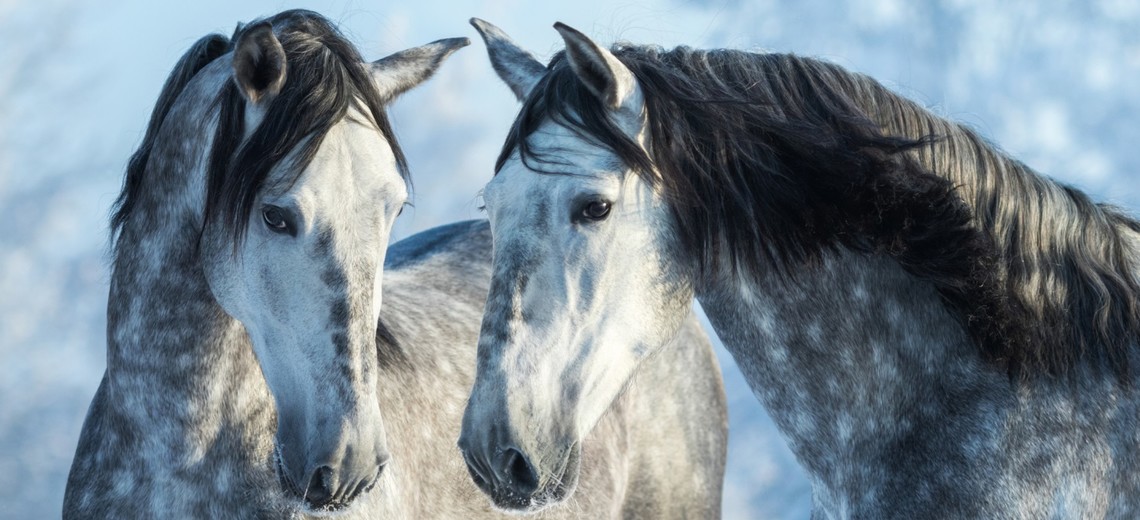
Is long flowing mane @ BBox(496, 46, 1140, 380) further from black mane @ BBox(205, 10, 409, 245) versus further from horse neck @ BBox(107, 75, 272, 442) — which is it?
horse neck @ BBox(107, 75, 272, 442)

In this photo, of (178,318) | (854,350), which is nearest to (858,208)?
(854,350)

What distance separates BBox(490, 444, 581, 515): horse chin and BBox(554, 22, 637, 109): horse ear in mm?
1131

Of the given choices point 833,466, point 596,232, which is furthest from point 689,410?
point 596,232

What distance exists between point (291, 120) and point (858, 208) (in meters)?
1.96

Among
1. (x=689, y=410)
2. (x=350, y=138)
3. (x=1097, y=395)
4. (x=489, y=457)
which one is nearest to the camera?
(x=489, y=457)

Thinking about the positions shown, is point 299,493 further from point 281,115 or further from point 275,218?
point 281,115

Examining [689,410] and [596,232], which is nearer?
[596,232]

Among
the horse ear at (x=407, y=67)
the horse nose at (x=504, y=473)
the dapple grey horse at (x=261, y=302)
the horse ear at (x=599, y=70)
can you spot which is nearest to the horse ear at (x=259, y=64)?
A: the dapple grey horse at (x=261, y=302)

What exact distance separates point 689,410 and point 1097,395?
360 cm

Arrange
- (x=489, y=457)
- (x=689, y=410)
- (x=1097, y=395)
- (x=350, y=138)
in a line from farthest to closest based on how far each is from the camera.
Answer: (x=689, y=410) → (x=350, y=138) → (x=1097, y=395) → (x=489, y=457)

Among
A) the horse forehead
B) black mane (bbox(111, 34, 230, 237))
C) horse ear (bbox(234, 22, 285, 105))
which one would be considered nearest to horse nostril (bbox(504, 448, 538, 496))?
the horse forehead

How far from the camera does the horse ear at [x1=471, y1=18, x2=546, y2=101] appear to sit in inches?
174

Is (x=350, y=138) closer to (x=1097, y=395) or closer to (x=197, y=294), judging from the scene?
(x=197, y=294)

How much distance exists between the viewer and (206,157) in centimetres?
438
